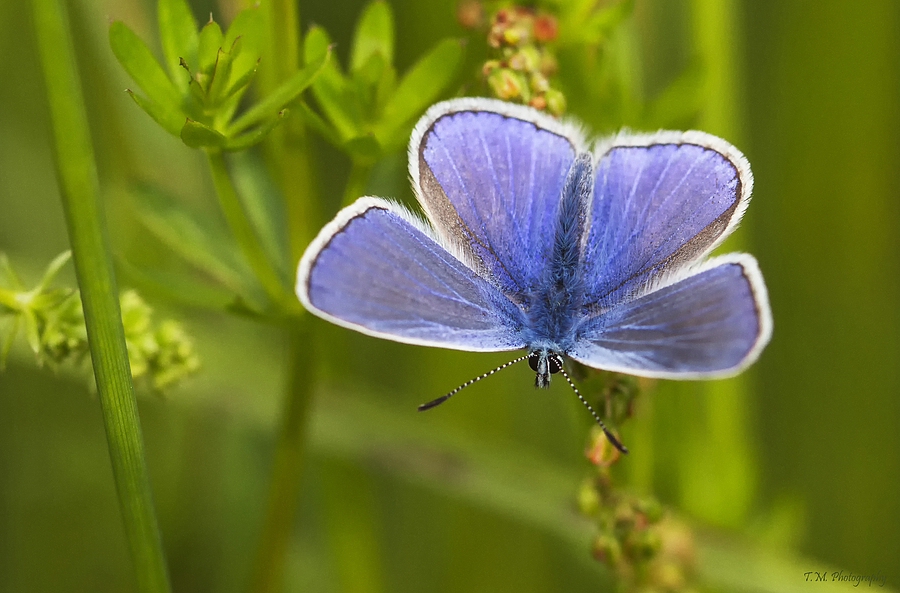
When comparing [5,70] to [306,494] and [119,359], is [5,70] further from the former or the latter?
[119,359]

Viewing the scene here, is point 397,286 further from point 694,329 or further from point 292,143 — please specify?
point 694,329

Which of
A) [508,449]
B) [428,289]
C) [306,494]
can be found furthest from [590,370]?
[306,494]

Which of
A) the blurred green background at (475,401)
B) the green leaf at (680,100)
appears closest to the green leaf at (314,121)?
the blurred green background at (475,401)

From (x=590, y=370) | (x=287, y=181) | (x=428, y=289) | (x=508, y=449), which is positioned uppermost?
(x=287, y=181)

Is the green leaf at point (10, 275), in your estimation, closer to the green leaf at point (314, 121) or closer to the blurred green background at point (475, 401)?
the green leaf at point (314, 121)

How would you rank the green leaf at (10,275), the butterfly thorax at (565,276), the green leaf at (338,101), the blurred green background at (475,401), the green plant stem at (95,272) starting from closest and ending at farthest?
the green plant stem at (95,272) < the green leaf at (10,275) < the green leaf at (338,101) < the butterfly thorax at (565,276) < the blurred green background at (475,401)

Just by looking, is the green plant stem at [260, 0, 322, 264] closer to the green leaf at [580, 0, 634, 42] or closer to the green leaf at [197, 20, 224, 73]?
the green leaf at [197, 20, 224, 73]

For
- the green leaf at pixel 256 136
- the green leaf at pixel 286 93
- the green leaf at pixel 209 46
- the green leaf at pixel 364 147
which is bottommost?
the green leaf at pixel 364 147
